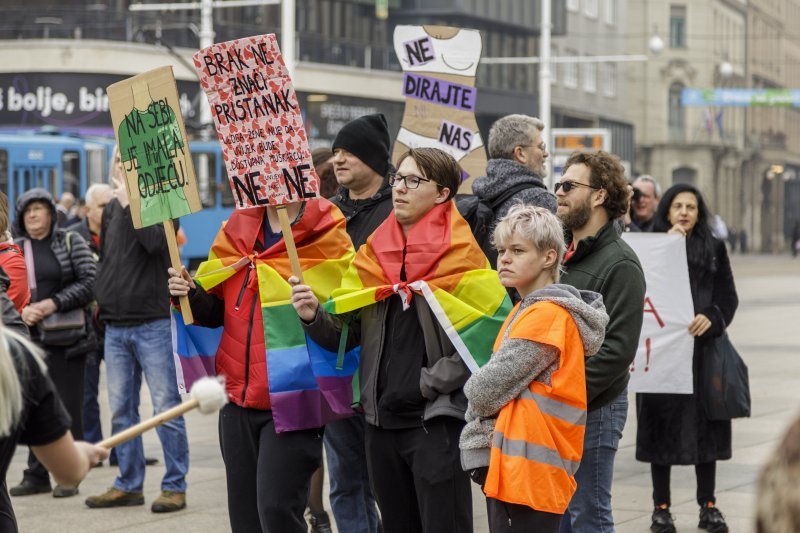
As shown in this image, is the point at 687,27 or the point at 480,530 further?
the point at 687,27

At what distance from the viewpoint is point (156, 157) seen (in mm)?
5969

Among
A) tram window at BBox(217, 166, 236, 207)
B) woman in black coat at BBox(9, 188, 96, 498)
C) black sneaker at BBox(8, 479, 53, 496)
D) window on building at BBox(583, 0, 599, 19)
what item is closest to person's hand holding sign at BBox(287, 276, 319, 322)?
woman in black coat at BBox(9, 188, 96, 498)

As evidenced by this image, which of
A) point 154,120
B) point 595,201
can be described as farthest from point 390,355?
point 154,120

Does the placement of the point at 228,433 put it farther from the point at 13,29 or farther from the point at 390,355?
the point at 13,29

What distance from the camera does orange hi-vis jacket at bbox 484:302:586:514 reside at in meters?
4.62

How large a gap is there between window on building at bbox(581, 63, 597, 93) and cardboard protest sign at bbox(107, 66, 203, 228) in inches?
2178

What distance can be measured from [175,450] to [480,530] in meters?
1.86

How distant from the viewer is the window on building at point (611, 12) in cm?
6462

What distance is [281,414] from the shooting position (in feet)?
17.7

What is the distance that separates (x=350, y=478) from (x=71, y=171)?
2501 cm

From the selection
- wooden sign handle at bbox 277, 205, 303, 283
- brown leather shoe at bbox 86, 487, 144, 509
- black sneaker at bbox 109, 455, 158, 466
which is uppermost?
wooden sign handle at bbox 277, 205, 303, 283

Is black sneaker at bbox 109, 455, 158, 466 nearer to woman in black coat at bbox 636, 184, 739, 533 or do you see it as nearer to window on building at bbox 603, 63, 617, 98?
woman in black coat at bbox 636, 184, 739, 533

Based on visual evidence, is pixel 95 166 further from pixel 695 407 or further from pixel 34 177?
pixel 695 407

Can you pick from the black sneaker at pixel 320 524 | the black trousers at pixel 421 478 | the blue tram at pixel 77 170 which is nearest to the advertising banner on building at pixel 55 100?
the blue tram at pixel 77 170
